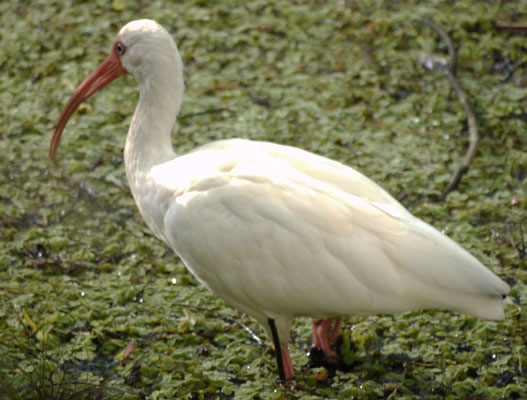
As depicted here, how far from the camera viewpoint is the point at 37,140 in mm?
5953

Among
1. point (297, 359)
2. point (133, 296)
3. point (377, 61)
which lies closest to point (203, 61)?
point (377, 61)

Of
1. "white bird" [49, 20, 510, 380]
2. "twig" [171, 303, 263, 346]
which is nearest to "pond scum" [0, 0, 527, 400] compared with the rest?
"twig" [171, 303, 263, 346]

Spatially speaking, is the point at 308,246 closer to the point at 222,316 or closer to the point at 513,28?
the point at 222,316

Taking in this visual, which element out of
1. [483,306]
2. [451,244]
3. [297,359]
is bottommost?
[297,359]

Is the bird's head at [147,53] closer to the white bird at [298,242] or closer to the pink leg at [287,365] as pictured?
the white bird at [298,242]

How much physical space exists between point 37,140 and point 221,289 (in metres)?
2.67

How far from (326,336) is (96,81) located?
185 cm

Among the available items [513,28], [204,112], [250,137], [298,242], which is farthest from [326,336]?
[513,28]

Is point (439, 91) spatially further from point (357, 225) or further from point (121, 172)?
point (357, 225)

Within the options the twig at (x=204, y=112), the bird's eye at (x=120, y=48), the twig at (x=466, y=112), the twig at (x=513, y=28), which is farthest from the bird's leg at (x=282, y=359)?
the twig at (x=513, y=28)

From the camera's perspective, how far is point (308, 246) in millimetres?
3602

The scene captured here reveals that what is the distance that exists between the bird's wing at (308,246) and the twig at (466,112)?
1.55 meters

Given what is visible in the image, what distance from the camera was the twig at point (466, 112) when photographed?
5277 millimetres

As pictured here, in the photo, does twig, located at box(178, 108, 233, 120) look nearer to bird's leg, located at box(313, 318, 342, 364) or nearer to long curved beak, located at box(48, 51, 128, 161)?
long curved beak, located at box(48, 51, 128, 161)
